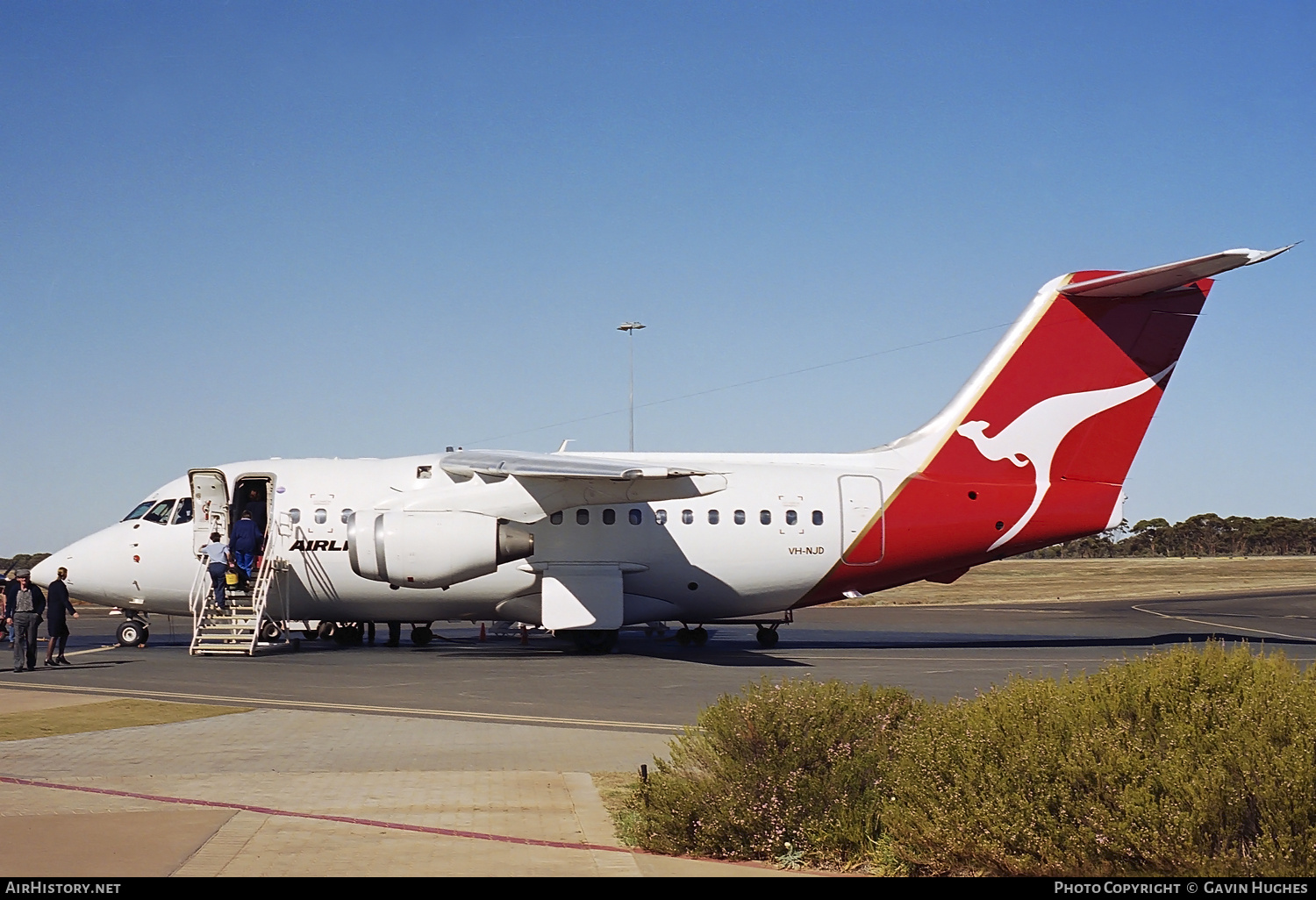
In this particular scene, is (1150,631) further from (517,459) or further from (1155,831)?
(1155,831)

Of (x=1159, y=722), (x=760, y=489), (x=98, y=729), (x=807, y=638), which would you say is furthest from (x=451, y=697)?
(x=807, y=638)

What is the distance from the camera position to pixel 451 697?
52.9 ft

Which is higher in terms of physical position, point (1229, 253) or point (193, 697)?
point (1229, 253)

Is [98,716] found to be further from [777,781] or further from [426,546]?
[777,781]

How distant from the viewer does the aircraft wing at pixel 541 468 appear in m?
19.8

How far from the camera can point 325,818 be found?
Answer: 8258mm

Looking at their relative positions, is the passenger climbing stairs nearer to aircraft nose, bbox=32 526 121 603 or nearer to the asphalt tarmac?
the asphalt tarmac

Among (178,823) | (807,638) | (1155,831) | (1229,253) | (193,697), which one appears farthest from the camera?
(807,638)

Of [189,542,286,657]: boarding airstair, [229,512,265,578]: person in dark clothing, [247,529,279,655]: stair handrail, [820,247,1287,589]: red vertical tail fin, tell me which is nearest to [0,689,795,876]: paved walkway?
[189,542,286,657]: boarding airstair

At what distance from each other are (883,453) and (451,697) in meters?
11.6

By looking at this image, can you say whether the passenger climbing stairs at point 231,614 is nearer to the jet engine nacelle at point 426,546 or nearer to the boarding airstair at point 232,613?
the boarding airstair at point 232,613

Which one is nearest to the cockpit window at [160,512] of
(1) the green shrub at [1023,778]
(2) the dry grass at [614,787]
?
(2) the dry grass at [614,787]

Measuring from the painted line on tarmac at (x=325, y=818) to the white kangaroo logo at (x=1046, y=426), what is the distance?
58.2 ft

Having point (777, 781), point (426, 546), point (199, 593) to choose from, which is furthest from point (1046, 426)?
point (199, 593)
